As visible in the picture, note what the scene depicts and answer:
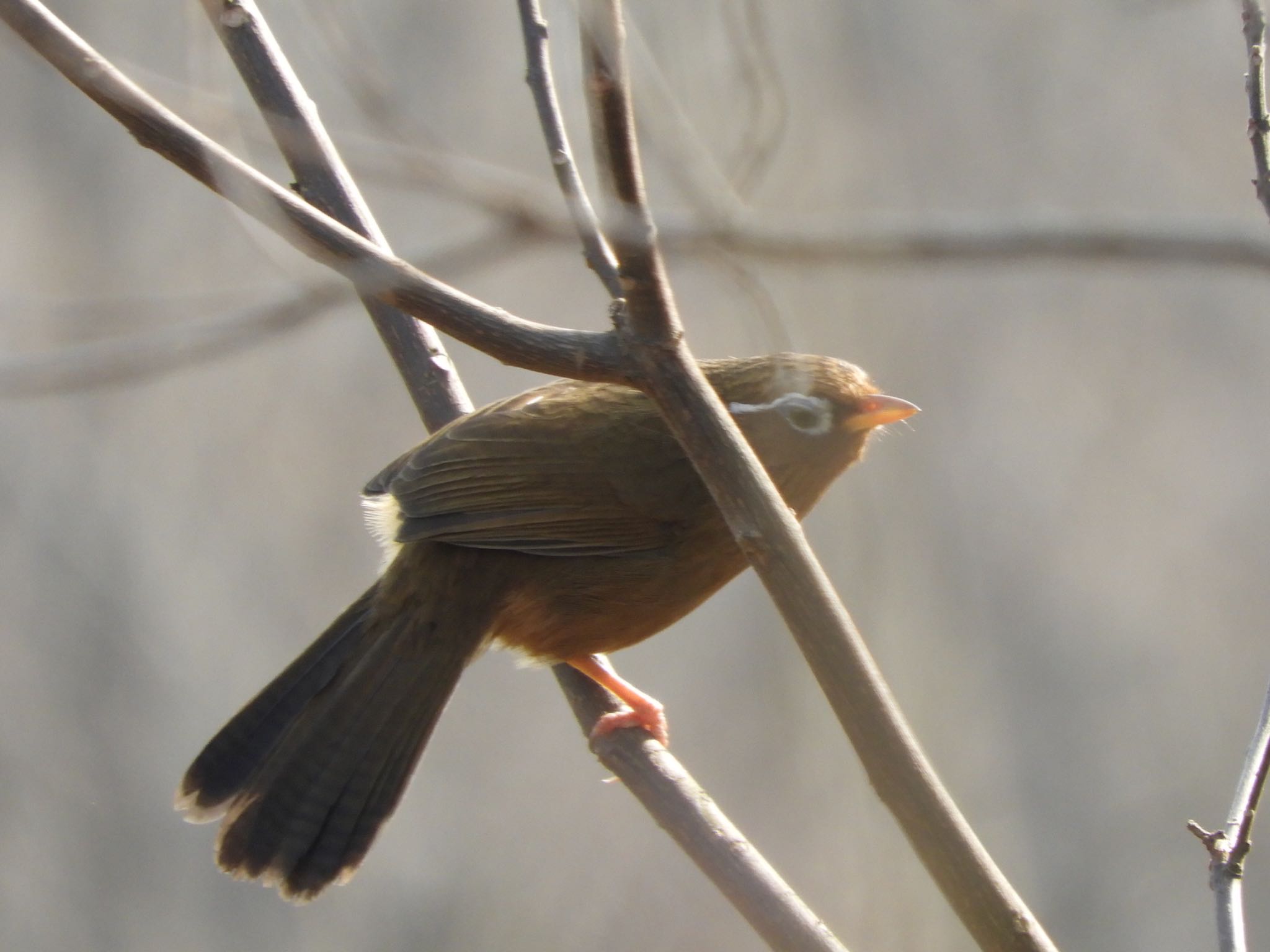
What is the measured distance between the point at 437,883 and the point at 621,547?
12.3ft

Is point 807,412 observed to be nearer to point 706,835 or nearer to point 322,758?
point 706,835

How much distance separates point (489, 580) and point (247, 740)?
0.73 meters

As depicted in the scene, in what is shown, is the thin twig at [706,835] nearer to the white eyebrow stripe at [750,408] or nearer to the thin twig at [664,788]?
the thin twig at [664,788]

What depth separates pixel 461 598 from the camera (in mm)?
3377

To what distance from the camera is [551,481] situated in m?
3.43

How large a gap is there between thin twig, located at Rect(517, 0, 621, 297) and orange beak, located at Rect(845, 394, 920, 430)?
1.52m

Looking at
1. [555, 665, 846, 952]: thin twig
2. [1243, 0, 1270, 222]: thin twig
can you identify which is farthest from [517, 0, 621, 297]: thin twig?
[555, 665, 846, 952]: thin twig

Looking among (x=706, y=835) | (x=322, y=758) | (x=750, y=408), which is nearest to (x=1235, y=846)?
(x=706, y=835)

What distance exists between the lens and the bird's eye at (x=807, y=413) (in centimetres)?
353

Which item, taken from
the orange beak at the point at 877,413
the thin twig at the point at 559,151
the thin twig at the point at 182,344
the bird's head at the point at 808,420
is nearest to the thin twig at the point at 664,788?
the thin twig at the point at 559,151

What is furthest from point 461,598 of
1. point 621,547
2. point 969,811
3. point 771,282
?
point 969,811

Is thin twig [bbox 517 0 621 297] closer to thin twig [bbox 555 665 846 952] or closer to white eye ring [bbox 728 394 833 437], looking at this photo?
thin twig [bbox 555 665 846 952]

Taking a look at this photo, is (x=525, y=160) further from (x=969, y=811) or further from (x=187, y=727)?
(x=969, y=811)

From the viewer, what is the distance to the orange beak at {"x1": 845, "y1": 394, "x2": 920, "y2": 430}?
3.55 m
